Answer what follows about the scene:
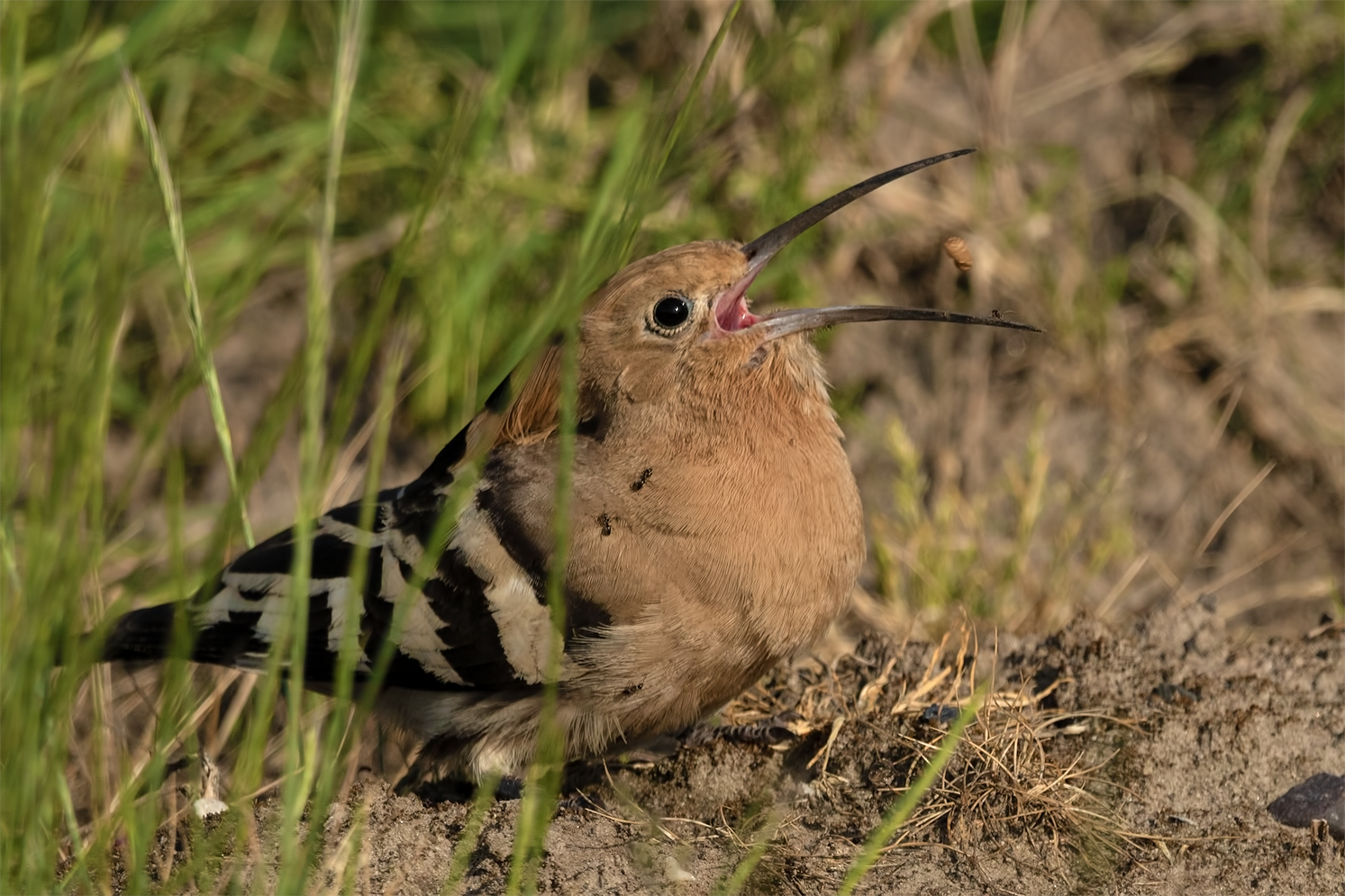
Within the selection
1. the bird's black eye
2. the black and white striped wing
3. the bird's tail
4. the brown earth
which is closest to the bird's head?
the bird's black eye

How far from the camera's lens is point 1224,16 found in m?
5.02

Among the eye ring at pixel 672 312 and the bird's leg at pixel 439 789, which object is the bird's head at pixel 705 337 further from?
the bird's leg at pixel 439 789

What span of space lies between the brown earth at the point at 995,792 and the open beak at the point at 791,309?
0.65m

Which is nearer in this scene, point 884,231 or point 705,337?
point 705,337

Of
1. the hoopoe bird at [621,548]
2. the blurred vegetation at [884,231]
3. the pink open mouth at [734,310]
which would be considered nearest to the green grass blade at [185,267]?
the hoopoe bird at [621,548]

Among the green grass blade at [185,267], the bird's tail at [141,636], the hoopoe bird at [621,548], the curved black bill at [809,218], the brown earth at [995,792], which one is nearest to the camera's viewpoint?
the green grass blade at [185,267]

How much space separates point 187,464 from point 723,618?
2.76 m

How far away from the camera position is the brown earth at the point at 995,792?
250 cm

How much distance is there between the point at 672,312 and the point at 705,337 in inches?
3.1

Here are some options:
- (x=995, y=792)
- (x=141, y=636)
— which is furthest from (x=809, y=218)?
(x=141, y=636)

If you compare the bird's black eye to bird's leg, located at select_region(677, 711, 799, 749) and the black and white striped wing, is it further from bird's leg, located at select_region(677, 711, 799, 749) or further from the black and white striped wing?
bird's leg, located at select_region(677, 711, 799, 749)

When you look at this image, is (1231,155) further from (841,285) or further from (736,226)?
(736,226)

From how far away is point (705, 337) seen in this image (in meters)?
2.99

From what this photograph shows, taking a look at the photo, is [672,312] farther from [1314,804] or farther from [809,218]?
[1314,804]
